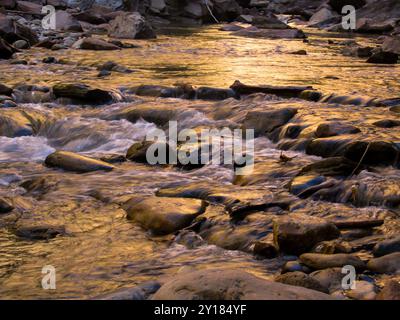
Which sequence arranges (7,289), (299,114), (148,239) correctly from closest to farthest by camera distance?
(7,289) → (148,239) → (299,114)

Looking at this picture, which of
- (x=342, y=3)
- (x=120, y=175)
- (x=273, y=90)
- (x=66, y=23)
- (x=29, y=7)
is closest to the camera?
(x=120, y=175)

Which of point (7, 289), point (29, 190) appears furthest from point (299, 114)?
point (7, 289)

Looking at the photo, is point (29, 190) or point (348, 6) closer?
point (29, 190)

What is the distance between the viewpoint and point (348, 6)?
31.8 metres

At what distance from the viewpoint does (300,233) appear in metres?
3.68

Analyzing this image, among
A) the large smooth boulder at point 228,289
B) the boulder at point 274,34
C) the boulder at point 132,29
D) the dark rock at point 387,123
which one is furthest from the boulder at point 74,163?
the boulder at point 274,34

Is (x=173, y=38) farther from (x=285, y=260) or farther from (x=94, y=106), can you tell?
(x=285, y=260)

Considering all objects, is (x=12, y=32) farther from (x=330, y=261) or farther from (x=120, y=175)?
(x=330, y=261)

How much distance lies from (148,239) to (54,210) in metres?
0.93

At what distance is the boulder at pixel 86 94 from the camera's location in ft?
29.0

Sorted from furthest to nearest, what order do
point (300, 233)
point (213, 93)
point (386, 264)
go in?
point (213, 93) < point (300, 233) < point (386, 264)

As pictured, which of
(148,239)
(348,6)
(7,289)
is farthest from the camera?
(348,6)

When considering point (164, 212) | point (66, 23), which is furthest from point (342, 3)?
point (164, 212)

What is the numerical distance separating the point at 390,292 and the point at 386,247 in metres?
0.75
